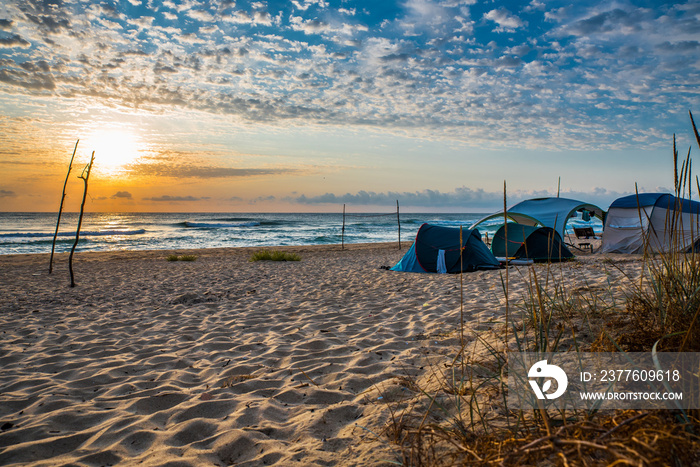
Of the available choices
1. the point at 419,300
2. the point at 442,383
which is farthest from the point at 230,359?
the point at 419,300

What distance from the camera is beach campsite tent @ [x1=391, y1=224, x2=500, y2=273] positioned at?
932cm

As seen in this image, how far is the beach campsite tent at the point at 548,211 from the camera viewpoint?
1464cm

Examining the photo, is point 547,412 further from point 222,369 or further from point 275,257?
point 275,257

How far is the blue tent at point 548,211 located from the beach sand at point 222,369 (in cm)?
846

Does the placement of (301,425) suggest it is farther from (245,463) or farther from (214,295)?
(214,295)

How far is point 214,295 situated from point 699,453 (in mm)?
6814

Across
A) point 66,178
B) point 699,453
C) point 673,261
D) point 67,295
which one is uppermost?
point 66,178

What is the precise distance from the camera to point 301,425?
7.91ft

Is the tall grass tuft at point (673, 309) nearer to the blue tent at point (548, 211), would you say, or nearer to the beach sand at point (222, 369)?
the beach sand at point (222, 369)

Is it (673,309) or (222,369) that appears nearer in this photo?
(673,309)

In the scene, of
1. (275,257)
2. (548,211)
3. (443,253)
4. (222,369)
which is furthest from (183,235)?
(222,369)

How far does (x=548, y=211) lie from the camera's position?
49.7 ft

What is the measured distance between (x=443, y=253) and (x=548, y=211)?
8.01m

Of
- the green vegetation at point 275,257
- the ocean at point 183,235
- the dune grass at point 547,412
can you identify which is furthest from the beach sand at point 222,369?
the ocean at point 183,235
